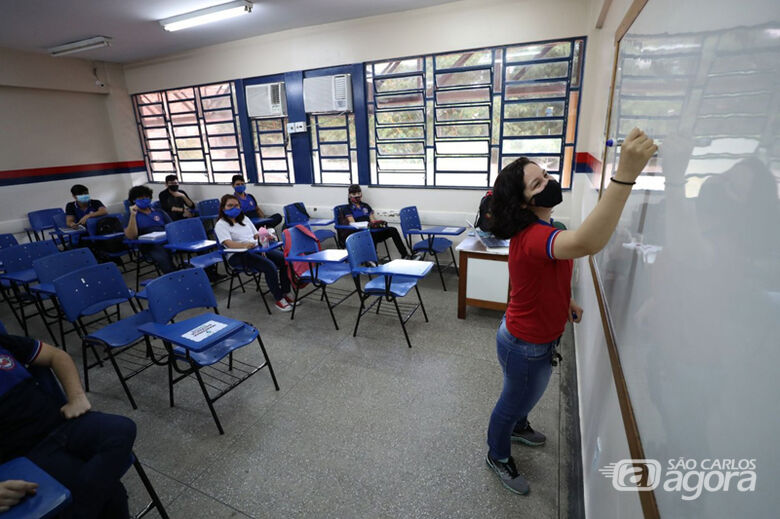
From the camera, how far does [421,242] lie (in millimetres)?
4996

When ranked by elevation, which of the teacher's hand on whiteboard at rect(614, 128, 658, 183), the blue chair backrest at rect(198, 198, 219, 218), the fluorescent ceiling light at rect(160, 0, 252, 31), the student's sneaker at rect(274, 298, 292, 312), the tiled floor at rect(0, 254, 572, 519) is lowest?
the tiled floor at rect(0, 254, 572, 519)

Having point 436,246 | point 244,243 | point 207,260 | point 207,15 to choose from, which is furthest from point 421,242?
point 207,15

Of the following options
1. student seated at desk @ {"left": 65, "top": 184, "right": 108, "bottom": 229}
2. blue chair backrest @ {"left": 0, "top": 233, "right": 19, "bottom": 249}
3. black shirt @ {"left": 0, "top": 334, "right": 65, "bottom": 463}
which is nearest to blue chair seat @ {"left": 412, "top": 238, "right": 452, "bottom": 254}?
black shirt @ {"left": 0, "top": 334, "right": 65, "bottom": 463}

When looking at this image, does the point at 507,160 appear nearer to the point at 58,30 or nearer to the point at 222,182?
the point at 222,182

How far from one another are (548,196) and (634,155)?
454 millimetres

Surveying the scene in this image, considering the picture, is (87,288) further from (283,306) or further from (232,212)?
(283,306)

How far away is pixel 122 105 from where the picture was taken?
7730 mm

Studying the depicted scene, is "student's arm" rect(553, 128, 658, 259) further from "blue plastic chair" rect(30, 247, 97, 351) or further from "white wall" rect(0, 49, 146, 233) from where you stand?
"white wall" rect(0, 49, 146, 233)

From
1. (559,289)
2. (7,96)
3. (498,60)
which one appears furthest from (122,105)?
(559,289)

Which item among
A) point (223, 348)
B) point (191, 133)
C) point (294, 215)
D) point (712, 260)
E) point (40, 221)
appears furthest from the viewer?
point (191, 133)

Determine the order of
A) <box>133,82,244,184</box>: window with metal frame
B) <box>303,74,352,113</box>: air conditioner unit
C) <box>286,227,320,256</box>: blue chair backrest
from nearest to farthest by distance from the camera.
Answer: <box>286,227,320,256</box>: blue chair backrest < <box>303,74,352,113</box>: air conditioner unit < <box>133,82,244,184</box>: window with metal frame

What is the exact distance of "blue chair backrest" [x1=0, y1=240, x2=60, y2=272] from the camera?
12.7 ft

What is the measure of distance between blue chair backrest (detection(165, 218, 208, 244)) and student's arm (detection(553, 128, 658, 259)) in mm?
4648

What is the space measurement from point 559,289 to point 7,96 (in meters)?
9.14
